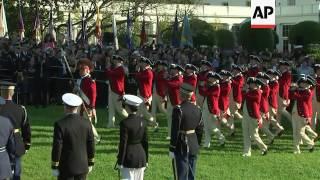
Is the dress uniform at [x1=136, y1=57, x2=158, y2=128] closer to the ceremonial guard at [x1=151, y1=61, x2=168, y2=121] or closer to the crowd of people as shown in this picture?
the crowd of people

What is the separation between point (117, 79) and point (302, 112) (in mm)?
4867

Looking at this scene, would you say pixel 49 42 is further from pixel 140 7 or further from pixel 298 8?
pixel 298 8

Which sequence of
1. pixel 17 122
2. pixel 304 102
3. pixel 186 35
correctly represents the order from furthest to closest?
1. pixel 186 35
2. pixel 304 102
3. pixel 17 122

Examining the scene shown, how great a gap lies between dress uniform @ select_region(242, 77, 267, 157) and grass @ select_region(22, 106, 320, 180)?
0.85 ft

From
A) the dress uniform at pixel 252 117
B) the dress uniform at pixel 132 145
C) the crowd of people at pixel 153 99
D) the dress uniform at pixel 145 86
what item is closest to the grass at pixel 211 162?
the dress uniform at pixel 252 117

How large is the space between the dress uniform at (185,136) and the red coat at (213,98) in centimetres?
486

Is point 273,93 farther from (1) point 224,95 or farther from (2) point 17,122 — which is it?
(2) point 17,122

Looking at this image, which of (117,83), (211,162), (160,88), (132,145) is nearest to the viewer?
(132,145)

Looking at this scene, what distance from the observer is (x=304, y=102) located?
15.0 metres

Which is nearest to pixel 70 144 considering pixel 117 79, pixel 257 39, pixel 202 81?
pixel 117 79

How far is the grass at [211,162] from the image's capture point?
12.4 metres

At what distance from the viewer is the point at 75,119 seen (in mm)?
8586

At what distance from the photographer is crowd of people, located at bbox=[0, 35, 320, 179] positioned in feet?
29.9

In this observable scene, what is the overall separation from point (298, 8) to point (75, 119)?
59909mm
